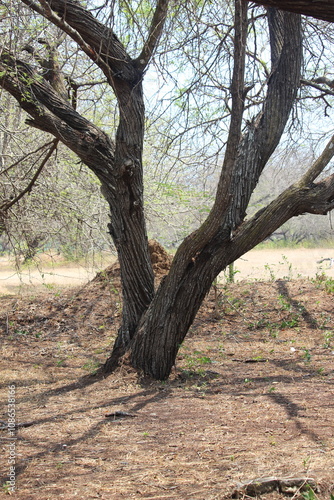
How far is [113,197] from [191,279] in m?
1.13

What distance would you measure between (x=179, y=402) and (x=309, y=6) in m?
3.03

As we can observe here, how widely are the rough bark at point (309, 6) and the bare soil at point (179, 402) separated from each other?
2185 mm

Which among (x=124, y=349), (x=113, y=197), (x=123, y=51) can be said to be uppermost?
(x=123, y=51)

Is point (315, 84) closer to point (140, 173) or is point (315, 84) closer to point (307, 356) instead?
point (140, 173)

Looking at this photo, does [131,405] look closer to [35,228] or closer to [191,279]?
[191,279]

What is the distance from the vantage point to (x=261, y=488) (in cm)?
230

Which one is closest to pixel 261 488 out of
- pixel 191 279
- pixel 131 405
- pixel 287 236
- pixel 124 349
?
pixel 131 405

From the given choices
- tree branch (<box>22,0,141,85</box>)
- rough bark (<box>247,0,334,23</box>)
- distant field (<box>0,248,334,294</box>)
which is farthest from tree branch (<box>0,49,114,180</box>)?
distant field (<box>0,248,334,294</box>)

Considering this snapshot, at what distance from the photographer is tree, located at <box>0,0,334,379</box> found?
178 inches

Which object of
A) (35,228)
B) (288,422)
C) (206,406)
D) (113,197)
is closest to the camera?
(288,422)

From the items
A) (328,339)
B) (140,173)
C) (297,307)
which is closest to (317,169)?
(140,173)

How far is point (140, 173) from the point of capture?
4844 millimetres

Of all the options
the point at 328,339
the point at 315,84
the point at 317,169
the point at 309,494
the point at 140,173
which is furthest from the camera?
the point at 328,339

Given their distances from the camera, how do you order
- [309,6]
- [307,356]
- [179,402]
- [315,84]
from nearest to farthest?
[309,6] → [179,402] → [315,84] → [307,356]
